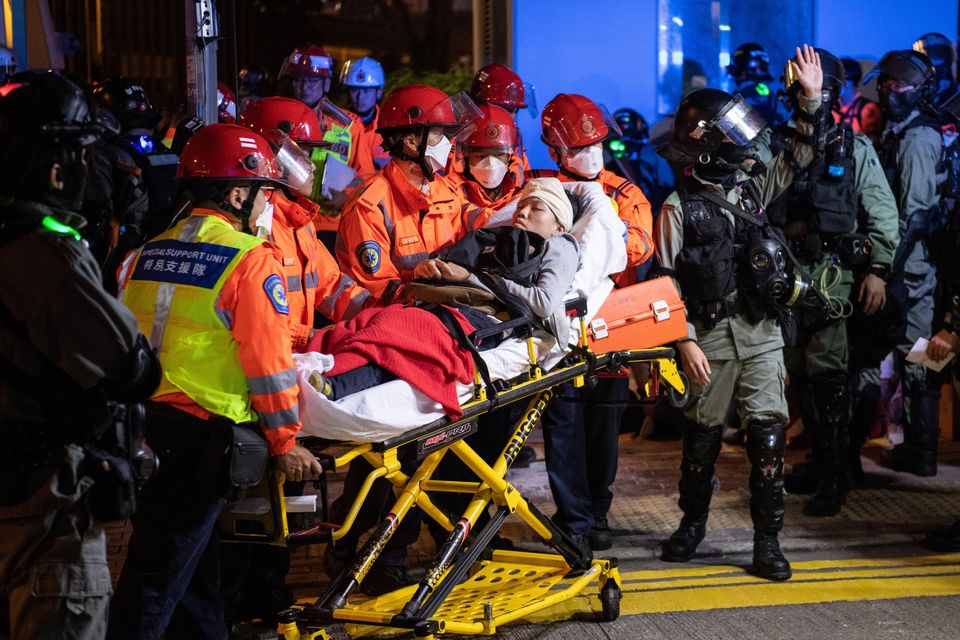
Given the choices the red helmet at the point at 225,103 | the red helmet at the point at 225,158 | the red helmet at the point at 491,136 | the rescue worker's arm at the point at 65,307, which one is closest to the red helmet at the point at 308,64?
the red helmet at the point at 225,103

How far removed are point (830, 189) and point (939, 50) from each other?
10.5ft

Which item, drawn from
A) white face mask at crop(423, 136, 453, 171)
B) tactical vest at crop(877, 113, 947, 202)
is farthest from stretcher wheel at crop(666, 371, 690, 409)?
tactical vest at crop(877, 113, 947, 202)

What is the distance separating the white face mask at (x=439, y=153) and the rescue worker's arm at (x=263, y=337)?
1.72 metres

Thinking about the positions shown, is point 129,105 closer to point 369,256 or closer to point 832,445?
point 369,256

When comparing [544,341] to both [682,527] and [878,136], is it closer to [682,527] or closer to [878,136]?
[682,527]

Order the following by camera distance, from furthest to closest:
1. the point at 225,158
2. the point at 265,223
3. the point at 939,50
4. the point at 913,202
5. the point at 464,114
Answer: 1. the point at 939,50
2. the point at 913,202
3. the point at 464,114
4. the point at 265,223
5. the point at 225,158

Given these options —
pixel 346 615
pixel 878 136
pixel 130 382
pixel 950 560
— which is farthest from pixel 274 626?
pixel 878 136

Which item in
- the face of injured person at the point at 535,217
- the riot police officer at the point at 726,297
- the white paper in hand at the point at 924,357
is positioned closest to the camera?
the face of injured person at the point at 535,217

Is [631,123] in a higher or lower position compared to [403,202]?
higher

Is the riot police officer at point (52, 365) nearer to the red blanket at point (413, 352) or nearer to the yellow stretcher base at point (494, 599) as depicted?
the red blanket at point (413, 352)

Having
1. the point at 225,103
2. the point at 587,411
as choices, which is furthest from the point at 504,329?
the point at 225,103

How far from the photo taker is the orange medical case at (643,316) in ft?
15.3

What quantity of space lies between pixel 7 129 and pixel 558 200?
2.38 m

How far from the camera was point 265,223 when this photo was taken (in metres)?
4.43
